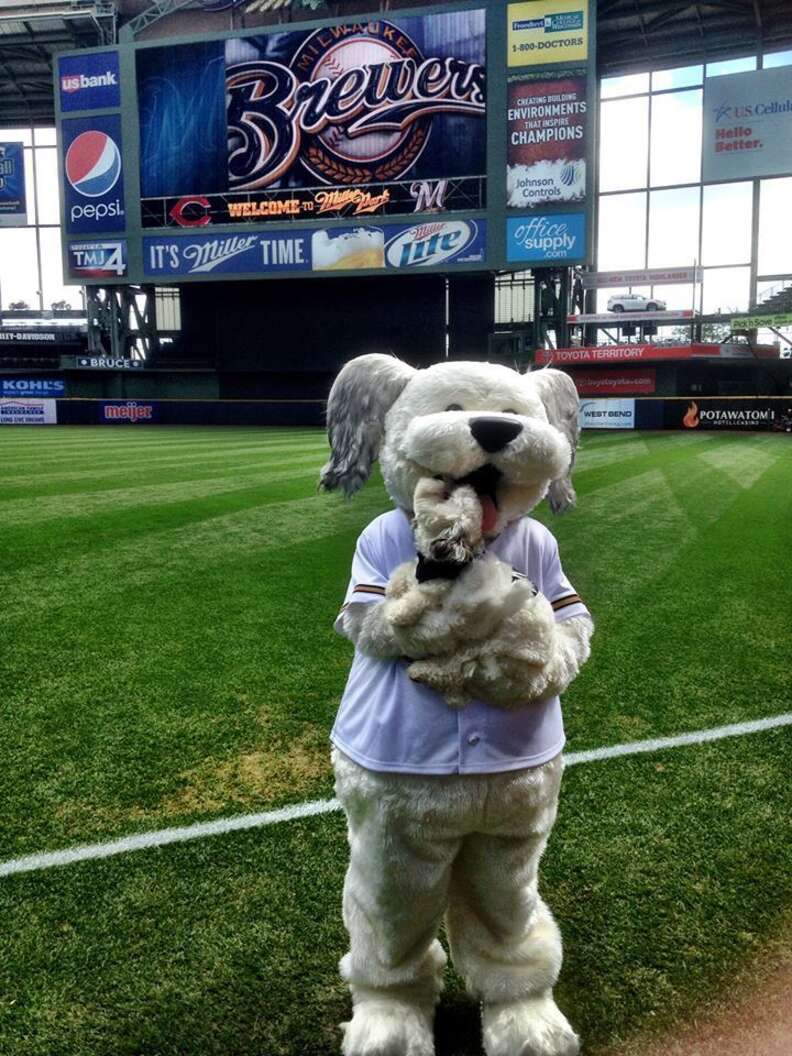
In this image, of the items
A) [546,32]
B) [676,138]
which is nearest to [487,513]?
[546,32]

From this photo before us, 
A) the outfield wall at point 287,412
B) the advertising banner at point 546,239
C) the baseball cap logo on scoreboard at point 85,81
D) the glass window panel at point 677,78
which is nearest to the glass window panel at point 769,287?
the glass window panel at point 677,78

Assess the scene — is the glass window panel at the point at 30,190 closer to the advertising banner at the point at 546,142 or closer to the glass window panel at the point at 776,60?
the advertising banner at the point at 546,142

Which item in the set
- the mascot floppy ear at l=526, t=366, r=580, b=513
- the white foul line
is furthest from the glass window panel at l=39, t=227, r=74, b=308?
the mascot floppy ear at l=526, t=366, r=580, b=513

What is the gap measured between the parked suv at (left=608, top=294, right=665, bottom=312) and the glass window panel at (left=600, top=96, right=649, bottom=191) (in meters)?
5.10

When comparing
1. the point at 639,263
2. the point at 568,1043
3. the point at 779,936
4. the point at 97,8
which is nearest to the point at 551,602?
the point at 568,1043

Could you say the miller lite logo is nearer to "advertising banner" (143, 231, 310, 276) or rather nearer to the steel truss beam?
"advertising banner" (143, 231, 310, 276)

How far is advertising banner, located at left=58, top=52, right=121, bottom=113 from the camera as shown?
32.4m

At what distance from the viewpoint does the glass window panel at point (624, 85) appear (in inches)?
1437

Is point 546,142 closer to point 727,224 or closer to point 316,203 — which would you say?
point 316,203

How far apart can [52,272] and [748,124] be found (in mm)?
36120

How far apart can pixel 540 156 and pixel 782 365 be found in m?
12.3

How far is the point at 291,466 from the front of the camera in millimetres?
14797

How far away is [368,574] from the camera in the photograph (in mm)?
2059

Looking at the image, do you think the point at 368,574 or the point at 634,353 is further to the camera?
the point at 634,353
